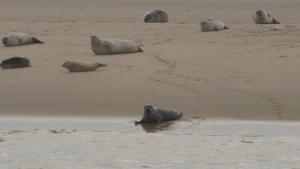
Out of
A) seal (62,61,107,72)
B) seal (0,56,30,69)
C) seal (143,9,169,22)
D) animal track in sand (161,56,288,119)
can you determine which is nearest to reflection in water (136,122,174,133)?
animal track in sand (161,56,288,119)

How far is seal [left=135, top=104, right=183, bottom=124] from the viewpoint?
23.6ft

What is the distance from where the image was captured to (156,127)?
723cm

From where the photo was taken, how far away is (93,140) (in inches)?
264

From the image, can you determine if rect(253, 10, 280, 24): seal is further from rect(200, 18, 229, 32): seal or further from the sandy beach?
rect(200, 18, 229, 32): seal

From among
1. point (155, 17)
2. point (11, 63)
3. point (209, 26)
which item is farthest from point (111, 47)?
point (155, 17)

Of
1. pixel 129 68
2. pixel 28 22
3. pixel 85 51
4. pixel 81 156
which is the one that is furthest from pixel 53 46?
pixel 81 156

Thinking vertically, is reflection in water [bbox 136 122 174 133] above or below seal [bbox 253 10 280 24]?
below

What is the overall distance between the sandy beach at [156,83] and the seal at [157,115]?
116 millimetres

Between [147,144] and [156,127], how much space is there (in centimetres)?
70

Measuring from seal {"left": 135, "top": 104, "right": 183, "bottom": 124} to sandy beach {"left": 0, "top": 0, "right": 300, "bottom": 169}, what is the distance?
12cm

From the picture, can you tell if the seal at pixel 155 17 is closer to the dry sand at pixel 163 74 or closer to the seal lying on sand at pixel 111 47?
the dry sand at pixel 163 74

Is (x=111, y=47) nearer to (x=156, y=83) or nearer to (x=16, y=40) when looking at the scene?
(x=16, y=40)

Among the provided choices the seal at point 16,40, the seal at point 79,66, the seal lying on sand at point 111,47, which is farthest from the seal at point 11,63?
the seal at point 16,40

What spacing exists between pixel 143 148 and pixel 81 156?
1.76ft
